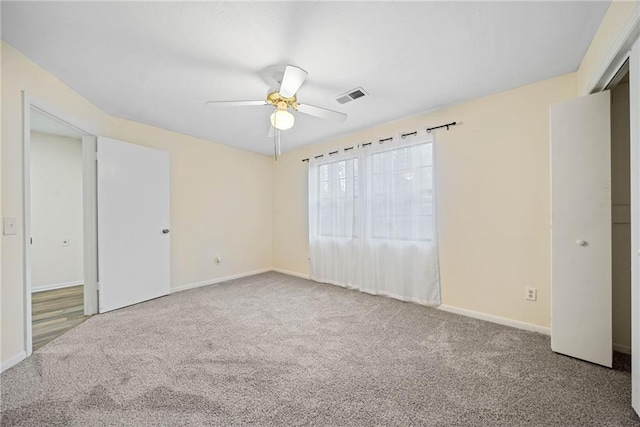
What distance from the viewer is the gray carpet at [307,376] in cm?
139

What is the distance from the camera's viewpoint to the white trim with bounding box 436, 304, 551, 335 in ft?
7.74

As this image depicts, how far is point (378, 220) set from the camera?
3.50 metres

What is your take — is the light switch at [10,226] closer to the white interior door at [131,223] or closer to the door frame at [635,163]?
the white interior door at [131,223]

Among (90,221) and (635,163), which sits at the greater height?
(635,163)

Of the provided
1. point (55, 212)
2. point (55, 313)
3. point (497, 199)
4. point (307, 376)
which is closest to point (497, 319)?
point (497, 199)

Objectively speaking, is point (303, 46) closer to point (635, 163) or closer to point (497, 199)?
point (635, 163)

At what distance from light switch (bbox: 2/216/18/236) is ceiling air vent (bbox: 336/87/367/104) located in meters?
2.82

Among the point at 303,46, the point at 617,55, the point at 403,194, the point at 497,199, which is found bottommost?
the point at 497,199

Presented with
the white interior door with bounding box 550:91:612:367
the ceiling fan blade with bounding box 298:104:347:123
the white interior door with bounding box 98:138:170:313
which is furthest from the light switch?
the white interior door with bounding box 550:91:612:367

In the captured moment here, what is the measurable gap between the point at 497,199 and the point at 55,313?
4.86m

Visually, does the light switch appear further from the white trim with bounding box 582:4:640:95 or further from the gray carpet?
the white trim with bounding box 582:4:640:95

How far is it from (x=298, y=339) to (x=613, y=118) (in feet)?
10.2

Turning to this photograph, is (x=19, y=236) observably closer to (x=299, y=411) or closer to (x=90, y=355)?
(x=90, y=355)

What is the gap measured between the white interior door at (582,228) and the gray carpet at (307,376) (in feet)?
0.72
